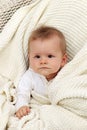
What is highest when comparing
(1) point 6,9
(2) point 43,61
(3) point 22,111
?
(1) point 6,9

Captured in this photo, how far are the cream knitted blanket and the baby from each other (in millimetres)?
43

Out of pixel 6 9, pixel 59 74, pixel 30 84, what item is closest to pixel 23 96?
pixel 30 84

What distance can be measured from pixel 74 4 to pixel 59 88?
1.54 feet

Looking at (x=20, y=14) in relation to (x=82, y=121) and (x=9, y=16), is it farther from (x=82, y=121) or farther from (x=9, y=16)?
(x=82, y=121)

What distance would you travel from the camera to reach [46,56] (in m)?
1.71

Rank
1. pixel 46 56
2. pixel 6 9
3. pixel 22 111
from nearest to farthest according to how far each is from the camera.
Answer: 1. pixel 22 111
2. pixel 46 56
3. pixel 6 9

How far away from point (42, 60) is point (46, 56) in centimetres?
3

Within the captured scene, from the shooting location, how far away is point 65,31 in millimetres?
1845

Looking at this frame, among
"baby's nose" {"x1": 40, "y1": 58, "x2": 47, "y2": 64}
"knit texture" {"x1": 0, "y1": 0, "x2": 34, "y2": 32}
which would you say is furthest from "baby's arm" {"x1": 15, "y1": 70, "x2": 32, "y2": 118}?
"knit texture" {"x1": 0, "y1": 0, "x2": 34, "y2": 32}

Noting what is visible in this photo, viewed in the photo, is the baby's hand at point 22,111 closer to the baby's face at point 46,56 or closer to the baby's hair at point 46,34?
the baby's face at point 46,56

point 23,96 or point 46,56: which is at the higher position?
point 46,56

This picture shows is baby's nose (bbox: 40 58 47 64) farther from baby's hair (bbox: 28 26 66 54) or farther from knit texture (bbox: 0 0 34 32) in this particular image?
knit texture (bbox: 0 0 34 32)

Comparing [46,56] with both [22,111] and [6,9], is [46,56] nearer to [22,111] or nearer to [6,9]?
[22,111]

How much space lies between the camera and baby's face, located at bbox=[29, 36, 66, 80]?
5.58 feet
